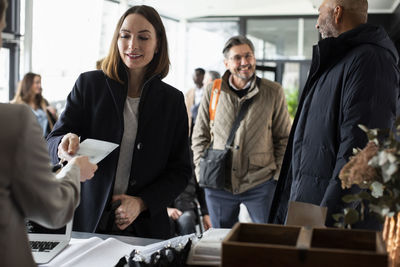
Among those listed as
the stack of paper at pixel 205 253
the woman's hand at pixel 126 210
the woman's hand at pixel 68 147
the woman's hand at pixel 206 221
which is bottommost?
the woman's hand at pixel 206 221

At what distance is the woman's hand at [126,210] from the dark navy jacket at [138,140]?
0.04 meters

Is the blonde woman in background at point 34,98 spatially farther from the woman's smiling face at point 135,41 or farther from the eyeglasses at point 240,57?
the woman's smiling face at point 135,41

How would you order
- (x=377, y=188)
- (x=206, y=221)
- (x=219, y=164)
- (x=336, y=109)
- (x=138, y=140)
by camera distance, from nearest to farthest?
(x=377, y=188)
(x=336, y=109)
(x=138, y=140)
(x=219, y=164)
(x=206, y=221)

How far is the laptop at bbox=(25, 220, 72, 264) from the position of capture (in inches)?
69.9

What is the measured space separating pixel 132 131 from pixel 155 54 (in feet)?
1.29

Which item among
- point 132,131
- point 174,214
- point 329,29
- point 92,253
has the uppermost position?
point 329,29

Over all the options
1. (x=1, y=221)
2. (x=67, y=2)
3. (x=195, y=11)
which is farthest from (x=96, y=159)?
(x=195, y=11)

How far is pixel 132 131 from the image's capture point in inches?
85.0

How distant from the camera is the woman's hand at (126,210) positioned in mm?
2055

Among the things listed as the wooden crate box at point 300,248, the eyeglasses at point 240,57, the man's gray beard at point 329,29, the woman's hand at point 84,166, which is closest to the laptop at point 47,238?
the woman's hand at point 84,166

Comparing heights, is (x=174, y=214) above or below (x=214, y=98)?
below

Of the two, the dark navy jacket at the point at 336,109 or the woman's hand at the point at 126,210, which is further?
the woman's hand at the point at 126,210

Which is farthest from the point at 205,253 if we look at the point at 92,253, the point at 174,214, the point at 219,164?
the point at 174,214

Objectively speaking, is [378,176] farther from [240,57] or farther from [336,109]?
[240,57]
